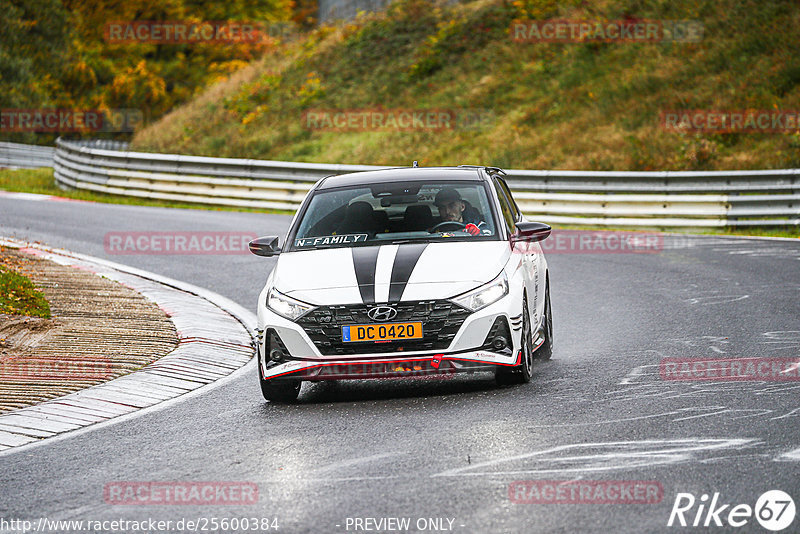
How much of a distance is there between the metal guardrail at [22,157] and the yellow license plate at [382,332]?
39.1 meters

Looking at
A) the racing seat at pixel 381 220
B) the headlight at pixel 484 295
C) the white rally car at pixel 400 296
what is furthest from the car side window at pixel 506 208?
the headlight at pixel 484 295

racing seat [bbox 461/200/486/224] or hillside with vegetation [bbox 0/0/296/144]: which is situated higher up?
hillside with vegetation [bbox 0/0/296/144]

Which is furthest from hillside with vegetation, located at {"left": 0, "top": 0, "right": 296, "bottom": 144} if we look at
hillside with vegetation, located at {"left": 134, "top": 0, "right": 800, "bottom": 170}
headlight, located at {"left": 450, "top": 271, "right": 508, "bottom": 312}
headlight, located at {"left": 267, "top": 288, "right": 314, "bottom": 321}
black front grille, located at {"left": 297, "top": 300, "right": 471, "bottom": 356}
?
black front grille, located at {"left": 297, "top": 300, "right": 471, "bottom": 356}

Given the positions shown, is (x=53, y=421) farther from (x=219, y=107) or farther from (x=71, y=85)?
(x=71, y=85)

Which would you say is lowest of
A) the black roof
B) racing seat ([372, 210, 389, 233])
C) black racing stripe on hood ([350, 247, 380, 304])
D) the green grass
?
the green grass

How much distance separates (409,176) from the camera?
9852mm

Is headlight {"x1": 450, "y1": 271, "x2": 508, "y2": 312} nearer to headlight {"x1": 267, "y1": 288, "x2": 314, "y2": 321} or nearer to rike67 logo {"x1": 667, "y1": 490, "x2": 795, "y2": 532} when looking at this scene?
headlight {"x1": 267, "y1": 288, "x2": 314, "y2": 321}

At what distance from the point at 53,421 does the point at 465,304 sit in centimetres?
300

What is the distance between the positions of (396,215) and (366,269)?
1174 mm

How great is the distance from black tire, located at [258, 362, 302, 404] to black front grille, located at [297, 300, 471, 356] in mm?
483

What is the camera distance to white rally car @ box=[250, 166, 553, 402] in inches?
318

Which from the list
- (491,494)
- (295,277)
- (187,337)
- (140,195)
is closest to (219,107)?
(140,195)

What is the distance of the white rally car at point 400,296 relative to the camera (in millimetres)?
8078

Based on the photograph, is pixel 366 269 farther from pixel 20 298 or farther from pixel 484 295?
pixel 20 298
